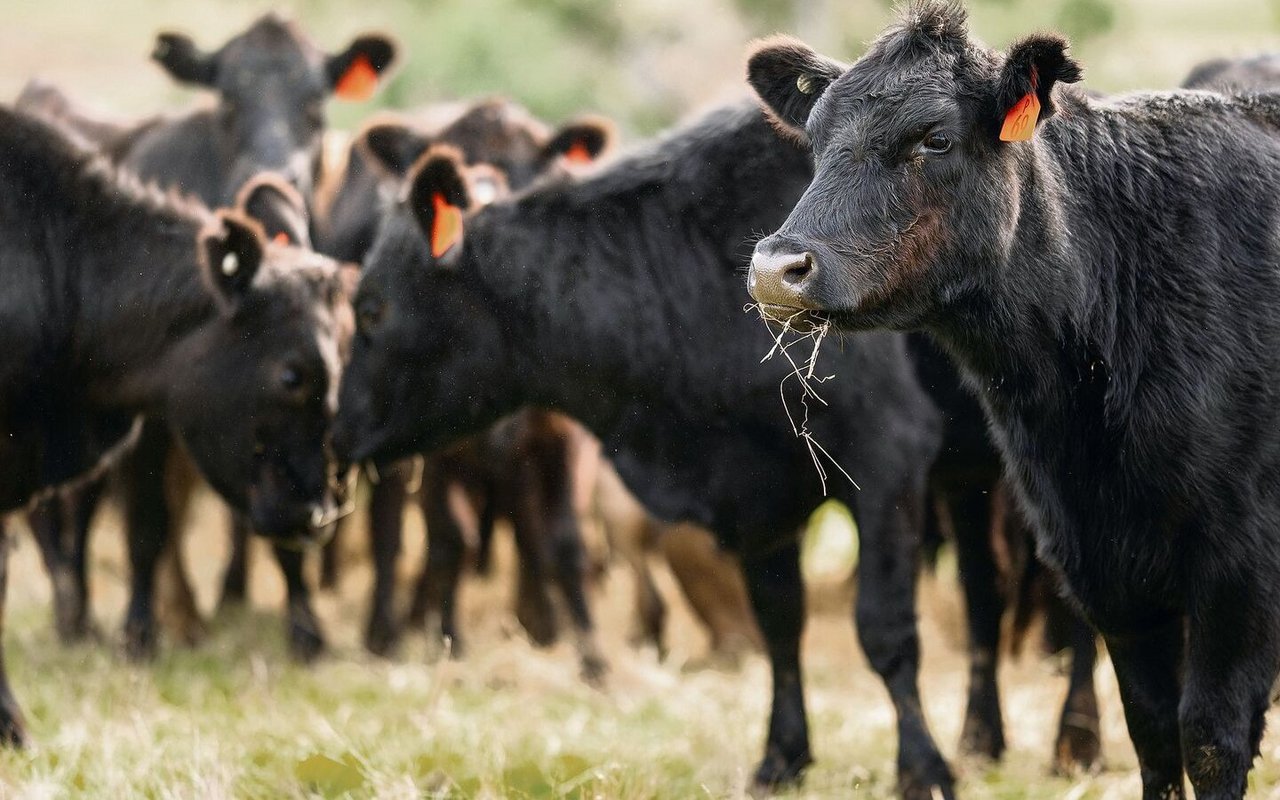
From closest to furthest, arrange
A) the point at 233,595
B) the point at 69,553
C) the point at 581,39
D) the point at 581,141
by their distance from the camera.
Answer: the point at 581,141 → the point at 69,553 → the point at 233,595 → the point at 581,39

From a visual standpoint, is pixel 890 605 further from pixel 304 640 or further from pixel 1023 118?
pixel 304 640

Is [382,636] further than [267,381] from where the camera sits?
Yes

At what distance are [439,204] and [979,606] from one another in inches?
93.7

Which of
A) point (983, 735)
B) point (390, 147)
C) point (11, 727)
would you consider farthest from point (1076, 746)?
point (390, 147)

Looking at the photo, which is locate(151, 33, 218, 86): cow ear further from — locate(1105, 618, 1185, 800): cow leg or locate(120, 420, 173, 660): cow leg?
locate(1105, 618, 1185, 800): cow leg

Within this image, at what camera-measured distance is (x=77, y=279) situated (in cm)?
563

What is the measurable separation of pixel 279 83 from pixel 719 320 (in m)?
3.57

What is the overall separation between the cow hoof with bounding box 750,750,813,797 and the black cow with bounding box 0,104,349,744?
1813mm

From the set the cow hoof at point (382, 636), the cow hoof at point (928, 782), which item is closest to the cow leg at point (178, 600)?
the cow hoof at point (382, 636)

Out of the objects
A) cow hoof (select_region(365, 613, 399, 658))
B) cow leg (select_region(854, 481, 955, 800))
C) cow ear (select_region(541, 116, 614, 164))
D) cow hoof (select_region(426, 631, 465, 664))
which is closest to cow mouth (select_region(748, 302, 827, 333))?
cow leg (select_region(854, 481, 955, 800))

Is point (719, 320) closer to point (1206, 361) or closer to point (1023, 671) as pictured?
point (1206, 361)

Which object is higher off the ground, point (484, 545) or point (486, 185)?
point (486, 185)

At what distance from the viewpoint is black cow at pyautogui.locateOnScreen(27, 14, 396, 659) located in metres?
7.50

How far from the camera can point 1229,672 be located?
11.9 feet
